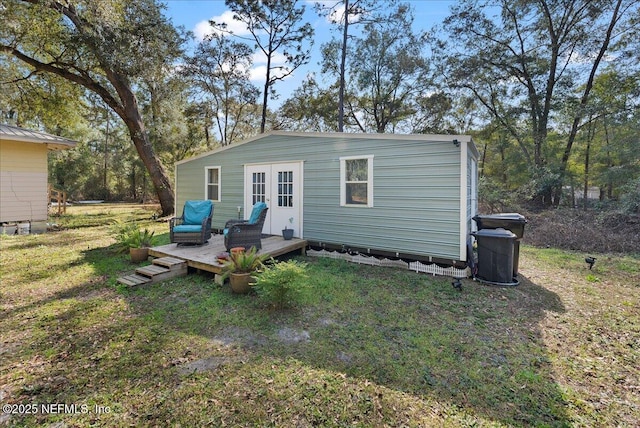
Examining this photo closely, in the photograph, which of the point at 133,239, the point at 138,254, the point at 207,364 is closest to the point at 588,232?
the point at 207,364

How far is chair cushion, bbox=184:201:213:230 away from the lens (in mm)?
6715

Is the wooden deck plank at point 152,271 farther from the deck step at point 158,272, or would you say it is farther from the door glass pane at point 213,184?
the door glass pane at point 213,184

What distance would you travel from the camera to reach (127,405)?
6.84ft

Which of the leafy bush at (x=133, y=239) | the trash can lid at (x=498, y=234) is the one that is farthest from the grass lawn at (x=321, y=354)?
the leafy bush at (x=133, y=239)

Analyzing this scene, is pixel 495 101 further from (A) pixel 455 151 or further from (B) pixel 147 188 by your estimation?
(B) pixel 147 188

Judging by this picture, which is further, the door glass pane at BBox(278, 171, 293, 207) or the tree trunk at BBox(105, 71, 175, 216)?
the tree trunk at BBox(105, 71, 175, 216)

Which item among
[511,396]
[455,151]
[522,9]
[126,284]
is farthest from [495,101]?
[126,284]

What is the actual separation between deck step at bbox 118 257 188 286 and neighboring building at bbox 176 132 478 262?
2774 millimetres

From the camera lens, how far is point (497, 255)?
16.0 feet

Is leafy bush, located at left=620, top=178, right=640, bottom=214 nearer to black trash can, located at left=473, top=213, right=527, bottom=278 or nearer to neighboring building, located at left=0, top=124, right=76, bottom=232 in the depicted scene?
black trash can, located at left=473, top=213, right=527, bottom=278

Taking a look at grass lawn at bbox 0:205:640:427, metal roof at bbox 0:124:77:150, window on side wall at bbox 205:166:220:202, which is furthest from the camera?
window on side wall at bbox 205:166:220:202

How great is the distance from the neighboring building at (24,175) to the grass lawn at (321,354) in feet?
16.7

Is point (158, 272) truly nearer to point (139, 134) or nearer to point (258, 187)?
point (258, 187)

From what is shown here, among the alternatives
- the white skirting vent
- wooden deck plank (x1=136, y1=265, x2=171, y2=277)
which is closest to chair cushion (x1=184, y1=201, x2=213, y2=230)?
wooden deck plank (x1=136, y1=265, x2=171, y2=277)
